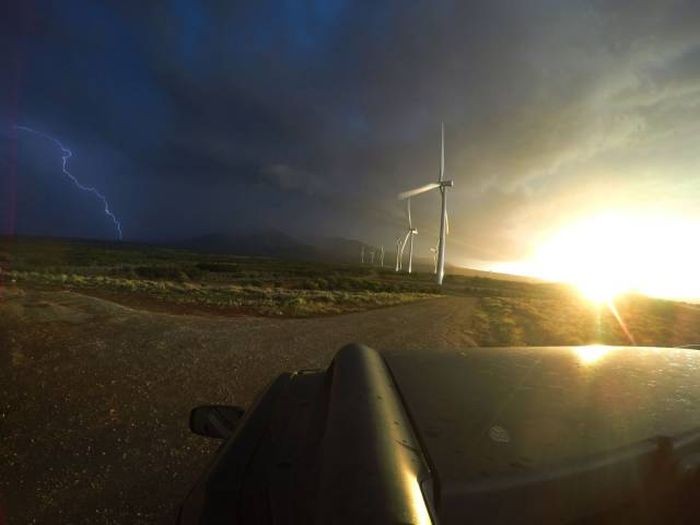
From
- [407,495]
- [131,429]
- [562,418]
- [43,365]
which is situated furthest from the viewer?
[43,365]

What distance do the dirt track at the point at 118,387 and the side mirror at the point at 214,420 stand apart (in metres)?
1.49

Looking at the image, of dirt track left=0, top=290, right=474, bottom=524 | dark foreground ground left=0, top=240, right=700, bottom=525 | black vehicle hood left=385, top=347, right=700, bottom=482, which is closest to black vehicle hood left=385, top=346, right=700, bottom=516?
black vehicle hood left=385, top=347, right=700, bottom=482

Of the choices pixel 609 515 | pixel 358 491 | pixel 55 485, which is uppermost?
pixel 358 491

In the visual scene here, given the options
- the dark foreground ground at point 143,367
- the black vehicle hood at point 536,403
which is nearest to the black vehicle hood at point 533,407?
the black vehicle hood at point 536,403

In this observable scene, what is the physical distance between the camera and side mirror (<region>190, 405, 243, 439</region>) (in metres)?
2.40

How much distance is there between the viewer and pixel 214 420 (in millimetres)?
2480

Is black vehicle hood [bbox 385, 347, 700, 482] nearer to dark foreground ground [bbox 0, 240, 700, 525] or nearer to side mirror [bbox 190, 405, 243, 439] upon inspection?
dark foreground ground [bbox 0, 240, 700, 525]

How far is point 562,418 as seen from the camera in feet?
5.66

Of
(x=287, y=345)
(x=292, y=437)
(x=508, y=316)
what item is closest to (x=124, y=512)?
(x=292, y=437)

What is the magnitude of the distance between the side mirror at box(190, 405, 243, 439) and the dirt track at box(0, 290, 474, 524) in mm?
1485

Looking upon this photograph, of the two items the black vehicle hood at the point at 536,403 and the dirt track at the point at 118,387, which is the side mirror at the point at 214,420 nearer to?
the black vehicle hood at the point at 536,403

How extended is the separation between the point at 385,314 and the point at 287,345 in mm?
11039

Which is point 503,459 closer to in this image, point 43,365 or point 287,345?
point 43,365

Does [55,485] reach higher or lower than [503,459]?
lower
